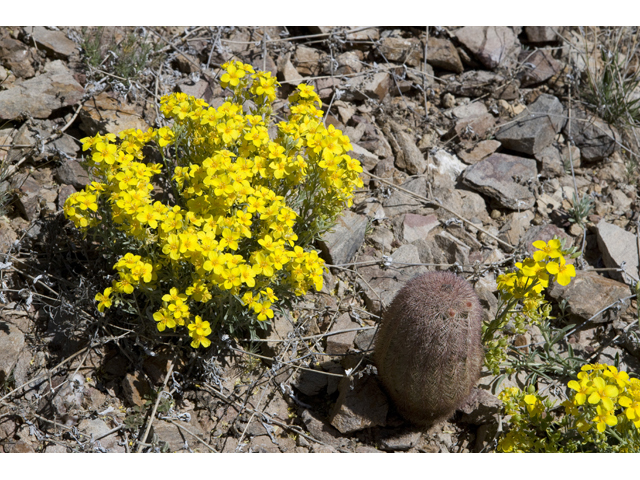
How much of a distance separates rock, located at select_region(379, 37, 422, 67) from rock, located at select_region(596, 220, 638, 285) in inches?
88.0

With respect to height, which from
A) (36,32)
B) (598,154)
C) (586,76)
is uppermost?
(36,32)

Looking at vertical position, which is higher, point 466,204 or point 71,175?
point 71,175

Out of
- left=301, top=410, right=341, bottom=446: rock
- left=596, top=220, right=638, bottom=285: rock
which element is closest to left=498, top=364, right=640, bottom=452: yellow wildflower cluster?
left=301, top=410, right=341, bottom=446: rock

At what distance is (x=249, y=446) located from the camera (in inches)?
127

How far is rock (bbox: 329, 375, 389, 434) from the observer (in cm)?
322

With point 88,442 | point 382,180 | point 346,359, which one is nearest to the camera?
point 88,442

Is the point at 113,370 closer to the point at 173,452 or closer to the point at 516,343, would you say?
the point at 173,452

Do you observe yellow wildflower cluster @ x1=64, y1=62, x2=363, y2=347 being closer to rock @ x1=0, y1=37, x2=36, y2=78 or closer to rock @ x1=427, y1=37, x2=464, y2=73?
rock @ x1=0, y1=37, x2=36, y2=78

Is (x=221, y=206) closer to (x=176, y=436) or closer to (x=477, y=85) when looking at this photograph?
(x=176, y=436)

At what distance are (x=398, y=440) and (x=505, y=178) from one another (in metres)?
2.44

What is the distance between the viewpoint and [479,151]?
4.87 m

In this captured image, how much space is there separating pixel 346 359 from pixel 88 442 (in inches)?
61.4

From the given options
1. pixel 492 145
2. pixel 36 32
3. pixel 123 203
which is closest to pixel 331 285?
pixel 123 203

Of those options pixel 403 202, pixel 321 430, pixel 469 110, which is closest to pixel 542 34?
pixel 469 110
